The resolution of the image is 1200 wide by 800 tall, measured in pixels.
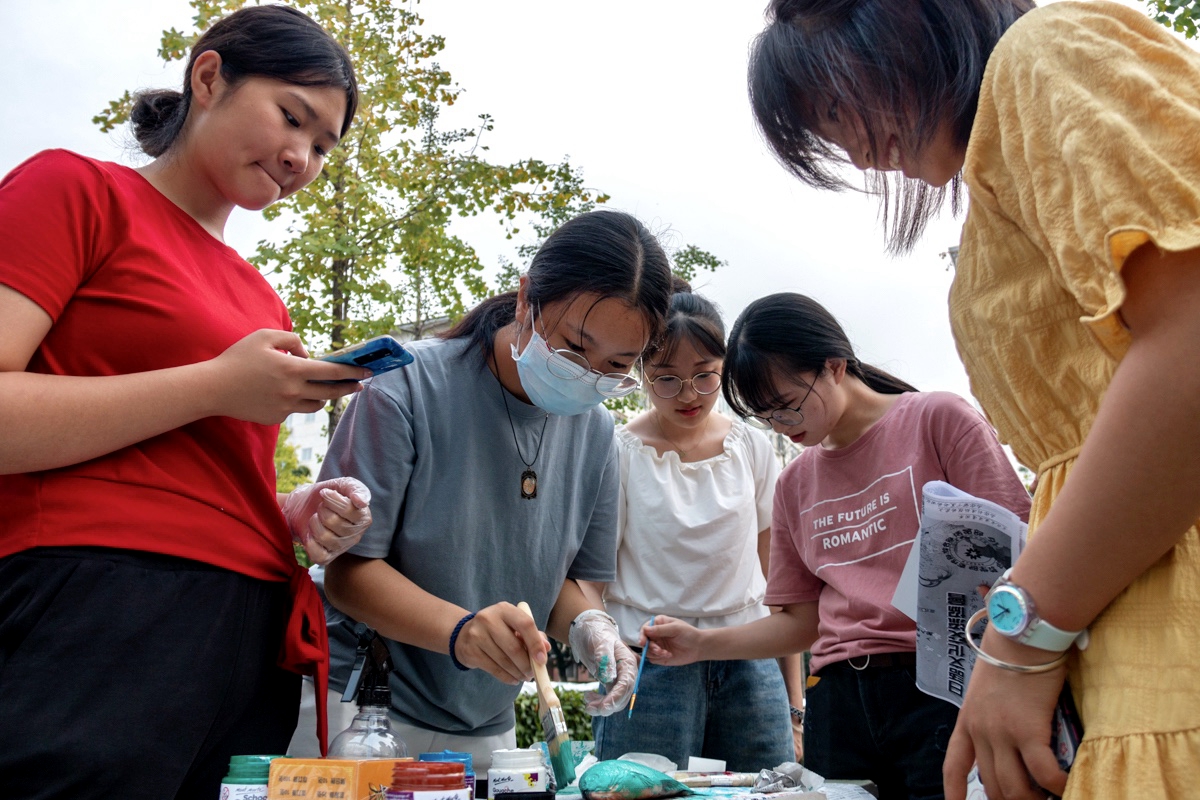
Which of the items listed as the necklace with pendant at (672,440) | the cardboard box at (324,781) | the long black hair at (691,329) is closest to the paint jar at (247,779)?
the cardboard box at (324,781)

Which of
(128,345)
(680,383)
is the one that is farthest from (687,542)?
(128,345)

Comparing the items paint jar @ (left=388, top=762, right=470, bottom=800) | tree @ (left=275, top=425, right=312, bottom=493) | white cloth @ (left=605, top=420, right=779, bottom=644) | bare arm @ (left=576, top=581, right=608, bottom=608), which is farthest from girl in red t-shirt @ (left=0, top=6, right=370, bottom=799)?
tree @ (left=275, top=425, right=312, bottom=493)

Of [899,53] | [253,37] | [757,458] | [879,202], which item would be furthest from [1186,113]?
[757,458]

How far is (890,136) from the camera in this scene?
3.96 ft

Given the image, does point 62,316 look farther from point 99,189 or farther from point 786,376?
point 786,376

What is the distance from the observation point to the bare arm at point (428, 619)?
67.4 inches

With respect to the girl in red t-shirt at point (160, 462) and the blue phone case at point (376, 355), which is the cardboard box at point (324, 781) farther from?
the blue phone case at point (376, 355)

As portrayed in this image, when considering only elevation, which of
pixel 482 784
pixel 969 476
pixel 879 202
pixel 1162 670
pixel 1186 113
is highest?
pixel 879 202

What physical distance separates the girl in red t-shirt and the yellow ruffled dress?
107 centimetres

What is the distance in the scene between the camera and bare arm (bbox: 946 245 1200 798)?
80 cm

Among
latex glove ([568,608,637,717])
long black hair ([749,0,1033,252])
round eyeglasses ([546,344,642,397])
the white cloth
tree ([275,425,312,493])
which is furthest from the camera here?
tree ([275,425,312,493])

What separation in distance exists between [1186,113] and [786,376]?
1.80 metres

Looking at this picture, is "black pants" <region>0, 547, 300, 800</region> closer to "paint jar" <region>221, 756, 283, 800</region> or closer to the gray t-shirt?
"paint jar" <region>221, 756, 283, 800</region>

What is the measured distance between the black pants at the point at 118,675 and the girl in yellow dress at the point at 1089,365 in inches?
42.7
